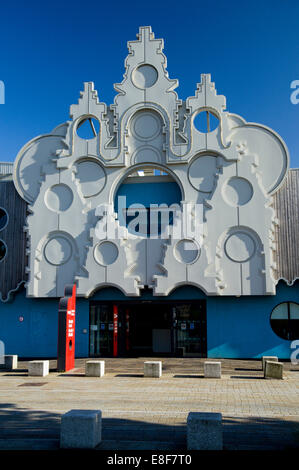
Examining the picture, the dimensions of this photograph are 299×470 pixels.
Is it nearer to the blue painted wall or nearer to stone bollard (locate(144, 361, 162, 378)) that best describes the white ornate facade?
the blue painted wall

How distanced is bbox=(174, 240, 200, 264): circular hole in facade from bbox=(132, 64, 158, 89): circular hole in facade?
368 inches

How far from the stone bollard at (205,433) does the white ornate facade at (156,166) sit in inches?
601

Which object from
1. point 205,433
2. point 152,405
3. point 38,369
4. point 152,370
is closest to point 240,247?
point 152,370

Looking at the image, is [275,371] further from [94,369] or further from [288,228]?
[288,228]

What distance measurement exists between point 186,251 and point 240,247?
285 cm

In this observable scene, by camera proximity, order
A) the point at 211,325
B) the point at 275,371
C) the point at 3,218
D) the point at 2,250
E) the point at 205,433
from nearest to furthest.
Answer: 1. the point at 205,433
2. the point at 275,371
3. the point at 211,325
4. the point at 2,250
5. the point at 3,218

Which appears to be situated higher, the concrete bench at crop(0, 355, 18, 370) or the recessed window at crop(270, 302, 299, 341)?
the recessed window at crop(270, 302, 299, 341)

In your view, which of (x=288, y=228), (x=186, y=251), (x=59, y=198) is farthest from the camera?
(x=59, y=198)

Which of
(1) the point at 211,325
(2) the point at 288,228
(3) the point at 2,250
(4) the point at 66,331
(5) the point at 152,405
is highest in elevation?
(2) the point at 288,228

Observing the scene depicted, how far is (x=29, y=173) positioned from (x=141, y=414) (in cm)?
1845

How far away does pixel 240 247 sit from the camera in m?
24.3

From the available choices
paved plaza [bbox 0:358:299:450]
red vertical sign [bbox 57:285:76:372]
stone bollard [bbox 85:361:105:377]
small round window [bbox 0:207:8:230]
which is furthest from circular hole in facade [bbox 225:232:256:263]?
small round window [bbox 0:207:8:230]

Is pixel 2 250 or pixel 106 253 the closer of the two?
pixel 106 253

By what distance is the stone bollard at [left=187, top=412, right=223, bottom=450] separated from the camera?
844 centimetres
